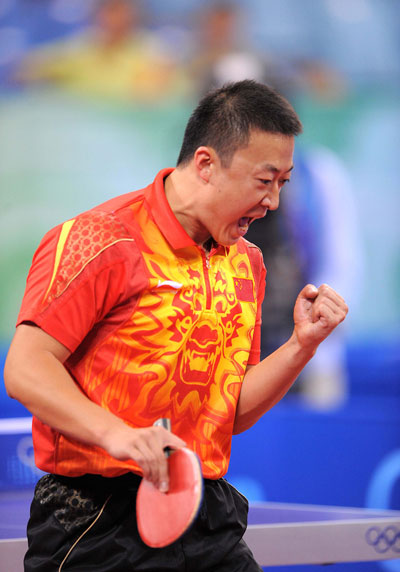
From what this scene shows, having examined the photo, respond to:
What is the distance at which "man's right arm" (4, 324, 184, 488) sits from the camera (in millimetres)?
1284

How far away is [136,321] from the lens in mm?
1515

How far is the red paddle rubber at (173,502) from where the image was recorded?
1259mm

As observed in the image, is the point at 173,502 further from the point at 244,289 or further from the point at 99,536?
the point at 244,289

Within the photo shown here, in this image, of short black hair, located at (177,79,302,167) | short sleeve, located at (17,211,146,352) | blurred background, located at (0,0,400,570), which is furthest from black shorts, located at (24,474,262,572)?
blurred background, located at (0,0,400,570)

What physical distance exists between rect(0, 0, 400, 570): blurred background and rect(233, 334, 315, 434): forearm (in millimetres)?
2576

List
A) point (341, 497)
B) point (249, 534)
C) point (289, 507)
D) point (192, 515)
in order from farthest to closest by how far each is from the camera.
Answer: point (341, 497) → point (289, 507) → point (249, 534) → point (192, 515)

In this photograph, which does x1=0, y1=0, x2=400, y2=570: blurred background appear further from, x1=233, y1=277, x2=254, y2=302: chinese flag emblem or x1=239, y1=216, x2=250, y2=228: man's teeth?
x1=239, y1=216, x2=250, y2=228: man's teeth

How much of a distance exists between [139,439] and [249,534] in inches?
37.0

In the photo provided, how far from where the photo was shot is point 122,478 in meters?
1.56

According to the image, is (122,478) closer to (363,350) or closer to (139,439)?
(139,439)

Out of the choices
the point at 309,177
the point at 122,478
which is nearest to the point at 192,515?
the point at 122,478

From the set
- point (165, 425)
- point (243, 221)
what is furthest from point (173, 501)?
point (243, 221)

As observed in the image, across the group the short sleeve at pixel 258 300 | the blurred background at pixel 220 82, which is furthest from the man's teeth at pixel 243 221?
the blurred background at pixel 220 82

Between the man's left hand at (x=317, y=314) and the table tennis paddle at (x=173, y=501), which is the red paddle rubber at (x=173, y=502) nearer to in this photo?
the table tennis paddle at (x=173, y=501)
